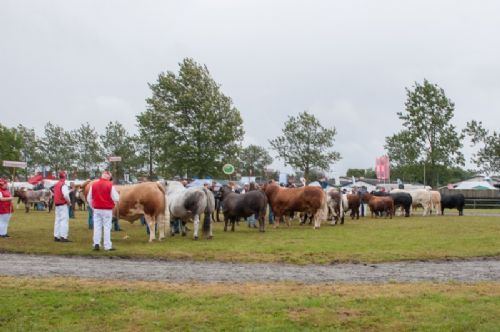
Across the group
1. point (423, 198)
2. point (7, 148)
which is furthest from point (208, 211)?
point (7, 148)

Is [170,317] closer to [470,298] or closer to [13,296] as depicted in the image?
[13,296]

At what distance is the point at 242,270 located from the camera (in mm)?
12289

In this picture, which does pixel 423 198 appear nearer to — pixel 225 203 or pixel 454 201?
pixel 454 201

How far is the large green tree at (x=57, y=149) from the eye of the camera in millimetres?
86812

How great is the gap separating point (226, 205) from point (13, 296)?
1388 centimetres

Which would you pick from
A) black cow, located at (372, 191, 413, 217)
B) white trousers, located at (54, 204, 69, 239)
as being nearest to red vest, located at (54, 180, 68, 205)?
white trousers, located at (54, 204, 69, 239)

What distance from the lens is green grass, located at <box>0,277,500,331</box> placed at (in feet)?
24.7

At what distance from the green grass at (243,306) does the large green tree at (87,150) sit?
77.3 meters

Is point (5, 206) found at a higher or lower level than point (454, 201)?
lower

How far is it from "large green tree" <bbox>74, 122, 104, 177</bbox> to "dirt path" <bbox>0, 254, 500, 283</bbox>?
7314cm

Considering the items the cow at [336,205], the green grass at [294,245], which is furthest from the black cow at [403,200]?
the green grass at [294,245]

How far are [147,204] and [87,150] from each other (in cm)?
7175

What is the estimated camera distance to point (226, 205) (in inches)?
891

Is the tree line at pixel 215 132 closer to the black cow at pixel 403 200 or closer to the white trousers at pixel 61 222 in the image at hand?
the black cow at pixel 403 200
